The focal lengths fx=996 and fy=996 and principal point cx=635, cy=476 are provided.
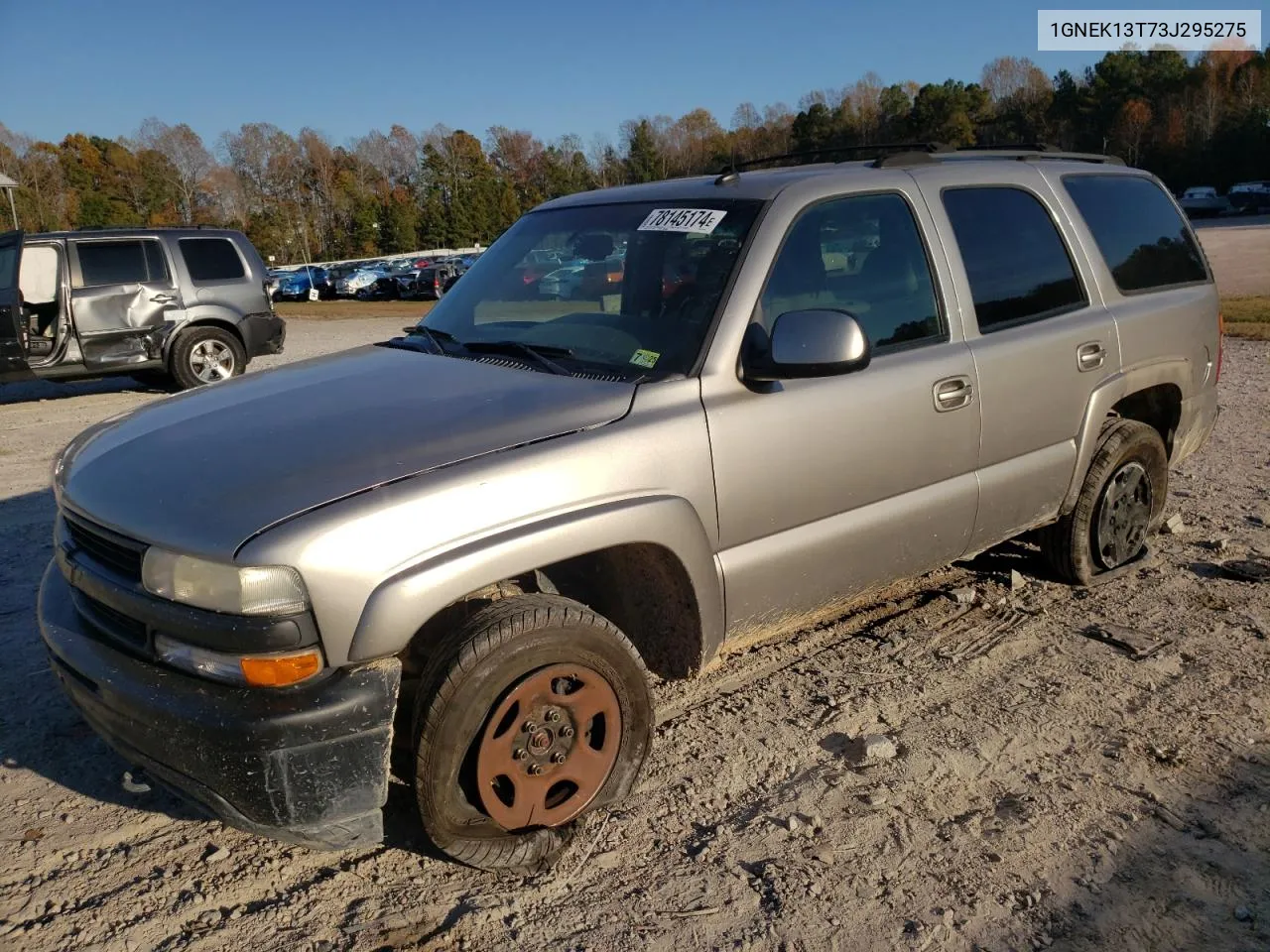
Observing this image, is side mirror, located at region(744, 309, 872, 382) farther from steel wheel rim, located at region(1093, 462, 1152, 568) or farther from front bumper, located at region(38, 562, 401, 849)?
steel wheel rim, located at region(1093, 462, 1152, 568)

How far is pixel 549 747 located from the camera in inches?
108

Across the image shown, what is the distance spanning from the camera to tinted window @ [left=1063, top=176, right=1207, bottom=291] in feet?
14.5

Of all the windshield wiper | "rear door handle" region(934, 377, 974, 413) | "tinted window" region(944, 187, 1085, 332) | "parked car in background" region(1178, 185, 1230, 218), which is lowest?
"rear door handle" region(934, 377, 974, 413)

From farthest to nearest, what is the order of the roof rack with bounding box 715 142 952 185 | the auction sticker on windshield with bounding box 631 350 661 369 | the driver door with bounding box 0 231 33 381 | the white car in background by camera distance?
the driver door with bounding box 0 231 33 381 < the roof rack with bounding box 715 142 952 185 < the white car in background < the auction sticker on windshield with bounding box 631 350 661 369

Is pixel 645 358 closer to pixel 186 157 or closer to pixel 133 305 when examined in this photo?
pixel 133 305

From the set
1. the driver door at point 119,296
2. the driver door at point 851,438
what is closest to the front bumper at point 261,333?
the driver door at point 119,296

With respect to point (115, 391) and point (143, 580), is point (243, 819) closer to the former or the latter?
point (143, 580)

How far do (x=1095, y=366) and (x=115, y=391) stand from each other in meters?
11.3

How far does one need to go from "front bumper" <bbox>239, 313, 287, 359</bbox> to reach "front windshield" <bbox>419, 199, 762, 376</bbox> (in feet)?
28.1

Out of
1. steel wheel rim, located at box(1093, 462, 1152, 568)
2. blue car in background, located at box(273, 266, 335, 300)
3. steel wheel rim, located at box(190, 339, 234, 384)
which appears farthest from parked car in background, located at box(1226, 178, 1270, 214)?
steel wheel rim, located at box(1093, 462, 1152, 568)

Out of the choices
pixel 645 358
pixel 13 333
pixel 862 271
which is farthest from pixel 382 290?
pixel 645 358

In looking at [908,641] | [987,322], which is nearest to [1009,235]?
[987,322]

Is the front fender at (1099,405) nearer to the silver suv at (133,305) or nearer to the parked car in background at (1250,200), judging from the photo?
the silver suv at (133,305)

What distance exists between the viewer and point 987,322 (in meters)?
3.82
